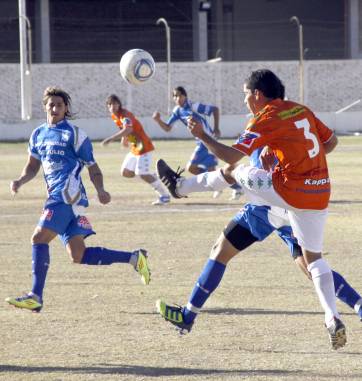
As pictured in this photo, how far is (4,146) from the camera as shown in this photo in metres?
33.7

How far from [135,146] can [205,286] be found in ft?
35.7

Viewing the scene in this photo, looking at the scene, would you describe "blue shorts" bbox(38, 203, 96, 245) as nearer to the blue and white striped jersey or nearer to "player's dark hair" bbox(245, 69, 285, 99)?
the blue and white striped jersey

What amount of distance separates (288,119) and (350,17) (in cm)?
4108

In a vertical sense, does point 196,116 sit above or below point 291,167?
above

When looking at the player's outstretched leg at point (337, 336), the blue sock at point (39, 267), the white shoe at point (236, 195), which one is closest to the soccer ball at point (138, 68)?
the white shoe at point (236, 195)

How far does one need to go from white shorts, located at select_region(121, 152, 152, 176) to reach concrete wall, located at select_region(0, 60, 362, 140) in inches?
748

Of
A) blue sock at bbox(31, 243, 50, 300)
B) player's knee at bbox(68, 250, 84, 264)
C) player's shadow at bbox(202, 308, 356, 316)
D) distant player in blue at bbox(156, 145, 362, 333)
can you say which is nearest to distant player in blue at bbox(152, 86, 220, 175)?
player's knee at bbox(68, 250, 84, 264)

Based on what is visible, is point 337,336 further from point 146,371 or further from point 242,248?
point 146,371

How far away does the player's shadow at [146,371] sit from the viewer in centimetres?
660

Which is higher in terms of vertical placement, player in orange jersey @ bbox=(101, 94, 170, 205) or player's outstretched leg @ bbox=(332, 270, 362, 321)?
player in orange jersey @ bbox=(101, 94, 170, 205)

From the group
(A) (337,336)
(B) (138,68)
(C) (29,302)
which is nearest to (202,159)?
(B) (138,68)

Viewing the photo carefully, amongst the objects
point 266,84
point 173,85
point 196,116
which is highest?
point 173,85

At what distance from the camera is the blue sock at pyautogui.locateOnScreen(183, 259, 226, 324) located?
7441mm

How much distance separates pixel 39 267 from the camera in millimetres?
8531
